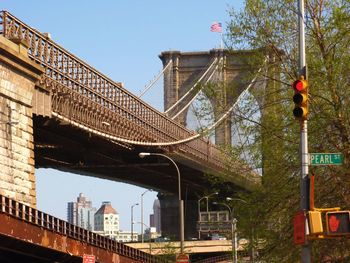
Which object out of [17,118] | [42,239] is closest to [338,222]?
[42,239]

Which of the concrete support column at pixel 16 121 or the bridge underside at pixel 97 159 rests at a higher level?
the bridge underside at pixel 97 159

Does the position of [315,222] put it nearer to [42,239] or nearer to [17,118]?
[42,239]

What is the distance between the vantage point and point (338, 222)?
19.4 meters

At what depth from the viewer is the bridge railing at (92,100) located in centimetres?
4987

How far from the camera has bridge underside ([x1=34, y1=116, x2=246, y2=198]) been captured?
206ft

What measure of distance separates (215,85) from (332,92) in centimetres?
465

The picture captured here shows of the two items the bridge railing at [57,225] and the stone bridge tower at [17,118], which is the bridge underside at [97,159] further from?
the bridge railing at [57,225]

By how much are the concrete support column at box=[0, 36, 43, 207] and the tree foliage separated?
49.0ft

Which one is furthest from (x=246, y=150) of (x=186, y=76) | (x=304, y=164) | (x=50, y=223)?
(x=186, y=76)

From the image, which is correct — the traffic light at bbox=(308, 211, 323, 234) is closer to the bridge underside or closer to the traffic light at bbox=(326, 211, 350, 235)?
the traffic light at bbox=(326, 211, 350, 235)

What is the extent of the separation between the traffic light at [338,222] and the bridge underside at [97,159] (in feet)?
110

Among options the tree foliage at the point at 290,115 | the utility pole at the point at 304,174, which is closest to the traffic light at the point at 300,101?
the utility pole at the point at 304,174

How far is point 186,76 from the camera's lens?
125688mm

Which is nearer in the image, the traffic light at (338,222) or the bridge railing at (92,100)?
the traffic light at (338,222)
